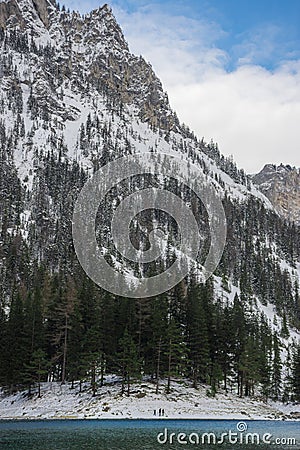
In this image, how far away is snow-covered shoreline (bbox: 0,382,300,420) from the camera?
49531 millimetres

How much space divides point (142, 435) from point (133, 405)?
1517 centimetres

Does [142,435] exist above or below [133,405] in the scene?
below

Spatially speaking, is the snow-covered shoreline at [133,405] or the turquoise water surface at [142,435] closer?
the turquoise water surface at [142,435]

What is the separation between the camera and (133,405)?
166ft

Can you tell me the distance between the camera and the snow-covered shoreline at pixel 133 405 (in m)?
49.5

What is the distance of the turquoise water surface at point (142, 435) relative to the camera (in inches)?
1233

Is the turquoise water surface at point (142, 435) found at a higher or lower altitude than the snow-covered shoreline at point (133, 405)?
lower

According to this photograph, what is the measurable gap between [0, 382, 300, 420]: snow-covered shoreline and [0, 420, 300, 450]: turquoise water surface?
307 cm

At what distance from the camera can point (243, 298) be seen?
152m

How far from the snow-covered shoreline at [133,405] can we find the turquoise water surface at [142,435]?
10.1 feet

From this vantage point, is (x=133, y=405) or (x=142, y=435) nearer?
(x=142, y=435)

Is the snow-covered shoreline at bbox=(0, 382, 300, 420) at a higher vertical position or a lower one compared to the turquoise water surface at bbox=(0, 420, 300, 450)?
higher

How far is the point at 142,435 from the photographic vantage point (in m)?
35.6

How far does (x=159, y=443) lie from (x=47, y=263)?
334ft
